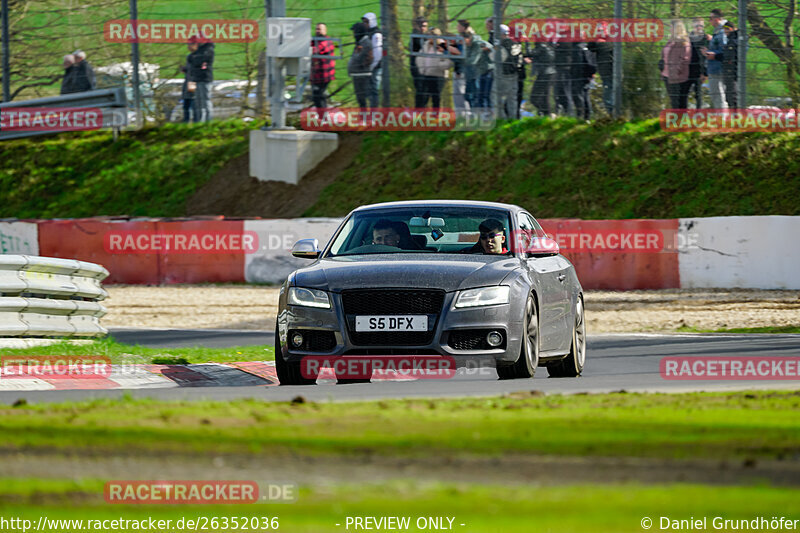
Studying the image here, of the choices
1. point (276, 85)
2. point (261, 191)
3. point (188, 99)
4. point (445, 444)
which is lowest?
point (261, 191)

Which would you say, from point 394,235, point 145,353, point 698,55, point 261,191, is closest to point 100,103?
point 261,191

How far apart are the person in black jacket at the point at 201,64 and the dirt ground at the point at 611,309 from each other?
755cm

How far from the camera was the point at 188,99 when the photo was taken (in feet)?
98.5

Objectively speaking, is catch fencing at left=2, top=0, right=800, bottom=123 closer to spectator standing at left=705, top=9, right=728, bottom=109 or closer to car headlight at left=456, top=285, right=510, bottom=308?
spectator standing at left=705, top=9, right=728, bottom=109

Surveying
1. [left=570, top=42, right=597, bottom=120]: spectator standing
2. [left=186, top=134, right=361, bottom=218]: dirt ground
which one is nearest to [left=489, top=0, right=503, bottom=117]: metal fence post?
[left=570, top=42, right=597, bottom=120]: spectator standing

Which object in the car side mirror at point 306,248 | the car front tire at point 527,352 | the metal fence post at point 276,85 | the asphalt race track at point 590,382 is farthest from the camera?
the metal fence post at point 276,85

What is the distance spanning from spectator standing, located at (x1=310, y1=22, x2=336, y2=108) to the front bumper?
17.6 metres

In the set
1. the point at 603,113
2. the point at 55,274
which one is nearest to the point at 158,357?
the point at 55,274

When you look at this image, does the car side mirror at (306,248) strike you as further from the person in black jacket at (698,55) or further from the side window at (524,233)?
the person in black jacket at (698,55)

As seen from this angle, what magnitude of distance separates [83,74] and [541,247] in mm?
22357

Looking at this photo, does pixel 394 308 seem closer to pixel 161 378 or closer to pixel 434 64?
pixel 161 378

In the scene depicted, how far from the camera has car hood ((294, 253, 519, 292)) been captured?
903 cm

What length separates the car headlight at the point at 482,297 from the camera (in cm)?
900

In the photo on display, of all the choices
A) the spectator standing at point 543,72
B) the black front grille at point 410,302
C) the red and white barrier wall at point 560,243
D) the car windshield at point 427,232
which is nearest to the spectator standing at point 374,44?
the spectator standing at point 543,72
